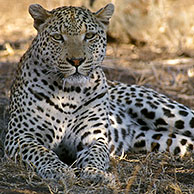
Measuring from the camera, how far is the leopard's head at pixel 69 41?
18.6 ft

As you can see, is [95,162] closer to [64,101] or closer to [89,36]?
[64,101]

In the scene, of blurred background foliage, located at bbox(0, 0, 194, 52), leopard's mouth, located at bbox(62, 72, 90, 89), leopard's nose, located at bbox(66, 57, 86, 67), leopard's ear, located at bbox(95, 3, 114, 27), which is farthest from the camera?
blurred background foliage, located at bbox(0, 0, 194, 52)

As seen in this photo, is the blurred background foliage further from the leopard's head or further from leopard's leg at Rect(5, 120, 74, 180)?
leopard's leg at Rect(5, 120, 74, 180)

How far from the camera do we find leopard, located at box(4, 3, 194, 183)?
5.66 meters

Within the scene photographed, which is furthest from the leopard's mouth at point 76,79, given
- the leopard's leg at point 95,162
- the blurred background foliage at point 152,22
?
the blurred background foliage at point 152,22

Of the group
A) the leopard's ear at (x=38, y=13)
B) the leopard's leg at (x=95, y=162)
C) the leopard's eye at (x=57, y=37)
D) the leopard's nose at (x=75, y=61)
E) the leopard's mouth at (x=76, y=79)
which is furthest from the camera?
the leopard's ear at (x=38, y=13)

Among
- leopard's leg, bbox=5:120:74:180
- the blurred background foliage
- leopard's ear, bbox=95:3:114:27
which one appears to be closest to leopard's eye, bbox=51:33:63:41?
leopard's ear, bbox=95:3:114:27

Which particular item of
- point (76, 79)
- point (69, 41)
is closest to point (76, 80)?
point (76, 79)

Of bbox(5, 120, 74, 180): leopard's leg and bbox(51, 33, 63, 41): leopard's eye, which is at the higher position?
bbox(51, 33, 63, 41): leopard's eye

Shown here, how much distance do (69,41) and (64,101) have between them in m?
0.79

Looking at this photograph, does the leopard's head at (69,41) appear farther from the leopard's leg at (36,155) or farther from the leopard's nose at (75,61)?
the leopard's leg at (36,155)

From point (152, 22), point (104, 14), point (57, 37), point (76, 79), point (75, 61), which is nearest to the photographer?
point (75, 61)

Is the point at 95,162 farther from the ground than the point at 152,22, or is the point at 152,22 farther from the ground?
the point at 152,22

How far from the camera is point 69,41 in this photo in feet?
19.0
